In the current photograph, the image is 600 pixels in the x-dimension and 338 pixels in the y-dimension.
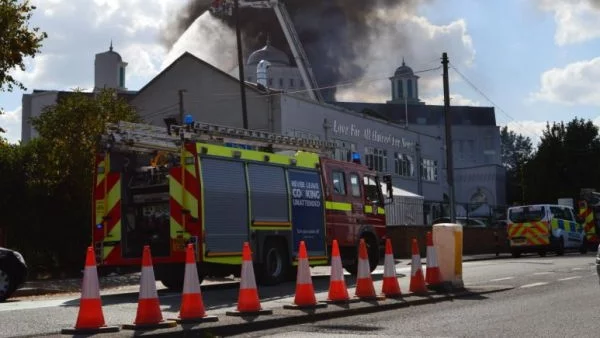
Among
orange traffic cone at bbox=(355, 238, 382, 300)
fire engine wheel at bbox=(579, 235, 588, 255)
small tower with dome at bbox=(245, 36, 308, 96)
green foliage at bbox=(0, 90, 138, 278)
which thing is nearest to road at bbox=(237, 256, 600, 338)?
orange traffic cone at bbox=(355, 238, 382, 300)

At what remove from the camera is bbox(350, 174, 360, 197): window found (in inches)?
707

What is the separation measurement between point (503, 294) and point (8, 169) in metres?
15.9

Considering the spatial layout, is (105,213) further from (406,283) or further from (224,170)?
(406,283)

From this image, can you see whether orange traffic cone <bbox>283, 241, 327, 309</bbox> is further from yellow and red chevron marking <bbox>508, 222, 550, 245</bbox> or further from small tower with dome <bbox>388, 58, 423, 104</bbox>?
small tower with dome <bbox>388, 58, 423, 104</bbox>

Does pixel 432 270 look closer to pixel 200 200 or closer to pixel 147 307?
pixel 200 200

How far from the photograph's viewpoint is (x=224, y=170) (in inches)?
555

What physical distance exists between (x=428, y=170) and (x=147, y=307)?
2095 inches

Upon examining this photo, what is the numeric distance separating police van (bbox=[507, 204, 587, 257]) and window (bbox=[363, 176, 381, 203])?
1241cm

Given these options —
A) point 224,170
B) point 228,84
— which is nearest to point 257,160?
point 224,170

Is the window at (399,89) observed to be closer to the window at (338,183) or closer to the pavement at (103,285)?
the pavement at (103,285)

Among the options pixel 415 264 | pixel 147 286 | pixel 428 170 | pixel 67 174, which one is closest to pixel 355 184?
pixel 415 264

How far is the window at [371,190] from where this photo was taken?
18.6 metres

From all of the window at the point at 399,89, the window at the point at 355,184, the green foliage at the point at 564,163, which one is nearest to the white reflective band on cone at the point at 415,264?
the window at the point at 355,184

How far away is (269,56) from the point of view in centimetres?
9531
